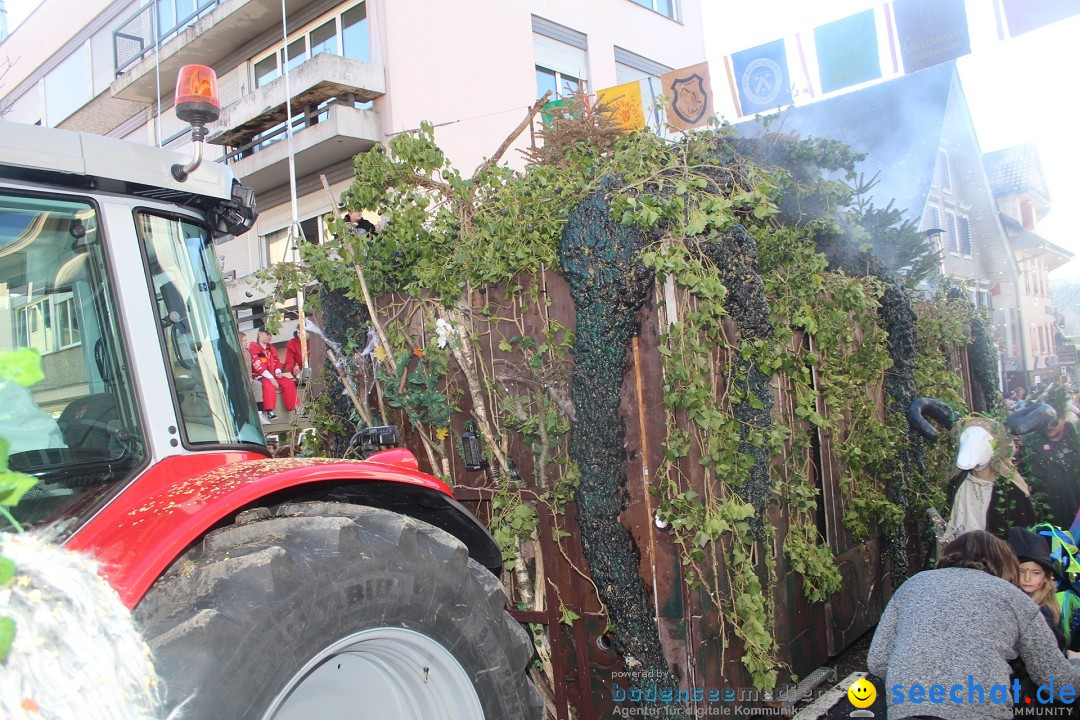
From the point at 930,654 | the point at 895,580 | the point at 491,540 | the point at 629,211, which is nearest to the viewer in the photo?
the point at 930,654

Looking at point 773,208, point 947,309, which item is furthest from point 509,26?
point 773,208

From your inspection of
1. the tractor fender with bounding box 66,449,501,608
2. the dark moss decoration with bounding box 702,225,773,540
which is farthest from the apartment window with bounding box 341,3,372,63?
the tractor fender with bounding box 66,449,501,608

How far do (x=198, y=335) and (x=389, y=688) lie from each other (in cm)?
132

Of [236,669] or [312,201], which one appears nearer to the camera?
[236,669]

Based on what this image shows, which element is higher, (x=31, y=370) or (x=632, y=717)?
(x=31, y=370)

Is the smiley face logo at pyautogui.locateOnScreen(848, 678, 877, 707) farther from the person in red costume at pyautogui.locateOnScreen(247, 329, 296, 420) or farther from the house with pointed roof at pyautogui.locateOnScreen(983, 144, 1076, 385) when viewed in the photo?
the house with pointed roof at pyautogui.locateOnScreen(983, 144, 1076, 385)

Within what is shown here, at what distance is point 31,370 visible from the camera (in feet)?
4.74

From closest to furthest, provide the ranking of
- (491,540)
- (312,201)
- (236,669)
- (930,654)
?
(236,669)
(930,654)
(491,540)
(312,201)

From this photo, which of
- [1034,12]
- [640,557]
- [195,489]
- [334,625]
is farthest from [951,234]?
[195,489]

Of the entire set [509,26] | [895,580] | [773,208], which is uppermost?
[509,26]

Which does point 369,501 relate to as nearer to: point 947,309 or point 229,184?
point 229,184

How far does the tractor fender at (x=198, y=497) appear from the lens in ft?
6.33

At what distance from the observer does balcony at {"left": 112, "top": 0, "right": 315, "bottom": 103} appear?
15320 mm

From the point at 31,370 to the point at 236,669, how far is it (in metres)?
0.87
